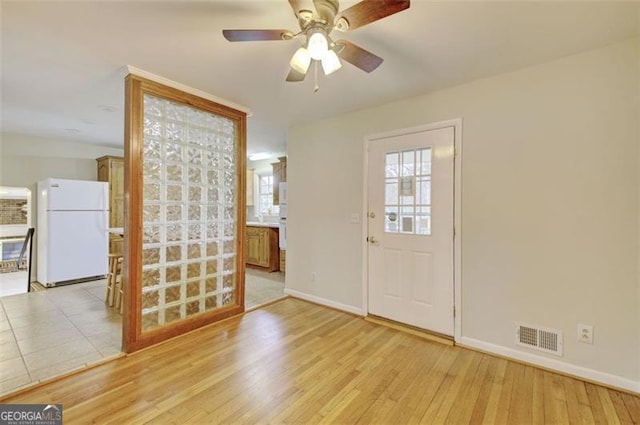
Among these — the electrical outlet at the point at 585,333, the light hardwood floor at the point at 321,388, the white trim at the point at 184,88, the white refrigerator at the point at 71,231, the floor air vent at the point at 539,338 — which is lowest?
the light hardwood floor at the point at 321,388

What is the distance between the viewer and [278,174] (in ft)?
19.2

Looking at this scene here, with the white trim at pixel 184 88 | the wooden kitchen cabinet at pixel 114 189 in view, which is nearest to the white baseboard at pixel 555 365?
the white trim at pixel 184 88

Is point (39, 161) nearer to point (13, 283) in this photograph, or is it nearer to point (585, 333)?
point (13, 283)

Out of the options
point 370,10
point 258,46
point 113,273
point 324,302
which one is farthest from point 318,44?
point 113,273

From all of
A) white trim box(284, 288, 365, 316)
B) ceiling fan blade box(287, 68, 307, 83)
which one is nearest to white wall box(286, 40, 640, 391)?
white trim box(284, 288, 365, 316)

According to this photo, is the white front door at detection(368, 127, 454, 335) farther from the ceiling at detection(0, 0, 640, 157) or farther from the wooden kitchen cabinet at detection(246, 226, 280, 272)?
the wooden kitchen cabinet at detection(246, 226, 280, 272)

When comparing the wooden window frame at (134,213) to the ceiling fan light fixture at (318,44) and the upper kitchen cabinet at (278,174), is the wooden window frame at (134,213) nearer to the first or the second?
the ceiling fan light fixture at (318,44)

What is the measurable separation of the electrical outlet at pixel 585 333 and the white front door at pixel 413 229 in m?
0.90

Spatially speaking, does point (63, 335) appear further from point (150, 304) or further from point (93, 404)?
point (93, 404)

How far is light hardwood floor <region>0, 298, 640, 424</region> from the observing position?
174cm

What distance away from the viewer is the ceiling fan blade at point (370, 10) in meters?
1.28

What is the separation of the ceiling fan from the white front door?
1.41m

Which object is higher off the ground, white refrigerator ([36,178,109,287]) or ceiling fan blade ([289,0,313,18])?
ceiling fan blade ([289,0,313,18])

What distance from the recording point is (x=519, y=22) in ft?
5.89
